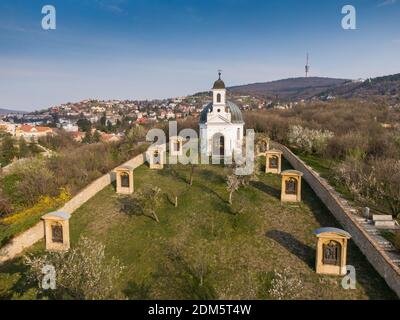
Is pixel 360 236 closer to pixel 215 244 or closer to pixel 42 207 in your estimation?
pixel 215 244

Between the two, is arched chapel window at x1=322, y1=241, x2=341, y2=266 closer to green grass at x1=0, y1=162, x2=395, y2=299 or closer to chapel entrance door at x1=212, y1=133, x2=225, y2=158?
green grass at x1=0, y1=162, x2=395, y2=299

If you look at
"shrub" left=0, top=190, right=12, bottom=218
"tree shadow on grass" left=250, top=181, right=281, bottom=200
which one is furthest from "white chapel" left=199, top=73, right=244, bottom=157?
"shrub" left=0, top=190, right=12, bottom=218

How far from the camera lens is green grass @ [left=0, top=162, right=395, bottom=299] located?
1548 centimetres

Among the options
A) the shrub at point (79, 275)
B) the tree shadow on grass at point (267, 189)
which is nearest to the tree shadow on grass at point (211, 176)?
the tree shadow on grass at point (267, 189)

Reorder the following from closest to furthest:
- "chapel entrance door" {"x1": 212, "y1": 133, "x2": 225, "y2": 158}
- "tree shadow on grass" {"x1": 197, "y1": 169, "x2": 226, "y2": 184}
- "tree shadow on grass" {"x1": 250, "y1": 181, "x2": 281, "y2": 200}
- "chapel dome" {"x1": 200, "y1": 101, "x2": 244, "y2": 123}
→ "tree shadow on grass" {"x1": 250, "y1": 181, "x2": 281, "y2": 200}, "tree shadow on grass" {"x1": 197, "y1": 169, "x2": 226, "y2": 184}, "chapel entrance door" {"x1": 212, "y1": 133, "x2": 225, "y2": 158}, "chapel dome" {"x1": 200, "y1": 101, "x2": 244, "y2": 123}

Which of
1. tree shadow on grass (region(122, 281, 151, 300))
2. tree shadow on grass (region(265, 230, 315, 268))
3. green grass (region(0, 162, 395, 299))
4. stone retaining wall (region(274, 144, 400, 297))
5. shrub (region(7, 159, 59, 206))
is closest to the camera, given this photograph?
stone retaining wall (region(274, 144, 400, 297))

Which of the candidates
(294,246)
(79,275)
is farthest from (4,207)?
(294,246)

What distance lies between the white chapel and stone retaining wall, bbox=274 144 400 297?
12131 mm

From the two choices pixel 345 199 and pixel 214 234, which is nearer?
pixel 214 234
